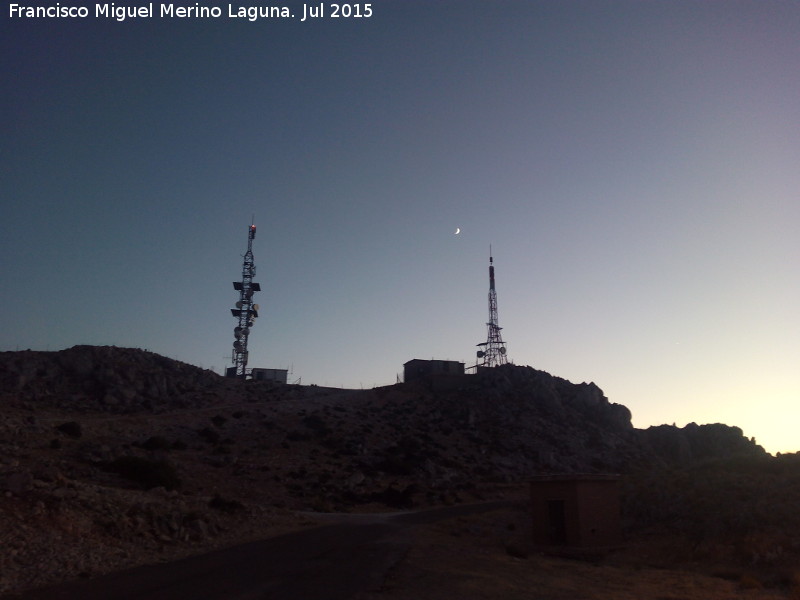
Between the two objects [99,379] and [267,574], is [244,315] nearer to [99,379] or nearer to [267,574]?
[99,379]

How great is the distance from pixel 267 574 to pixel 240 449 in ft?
134

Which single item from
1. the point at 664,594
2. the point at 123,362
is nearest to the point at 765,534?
the point at 664,594

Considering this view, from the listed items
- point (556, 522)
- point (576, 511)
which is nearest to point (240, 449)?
point (556, 522)

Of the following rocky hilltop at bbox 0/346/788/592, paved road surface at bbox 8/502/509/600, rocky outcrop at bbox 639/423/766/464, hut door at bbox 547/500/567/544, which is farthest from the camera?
rocky outcrop at bbox 639/423/766/464

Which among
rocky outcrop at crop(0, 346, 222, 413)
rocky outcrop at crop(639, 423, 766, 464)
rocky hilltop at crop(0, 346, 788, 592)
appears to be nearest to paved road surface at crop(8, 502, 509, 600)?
rocky hilltop at crop(0, 346, 788, 592)

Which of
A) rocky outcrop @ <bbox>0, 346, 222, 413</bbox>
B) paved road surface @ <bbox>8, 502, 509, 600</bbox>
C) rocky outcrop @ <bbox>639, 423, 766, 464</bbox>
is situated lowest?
rocky outcrop @ <bbox>639, 423, 766, 464</bbox>

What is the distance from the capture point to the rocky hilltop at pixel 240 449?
2227 cm

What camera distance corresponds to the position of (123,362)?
78.7 m

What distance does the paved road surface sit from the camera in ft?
51.0

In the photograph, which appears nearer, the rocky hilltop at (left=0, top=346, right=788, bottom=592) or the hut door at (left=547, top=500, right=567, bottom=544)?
the rocky hilltop at (left=0, top=346, right=788, bottom=592)

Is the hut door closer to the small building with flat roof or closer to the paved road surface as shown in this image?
the small building with flat roof

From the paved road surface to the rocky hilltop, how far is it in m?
1.66

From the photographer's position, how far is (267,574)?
1838cm

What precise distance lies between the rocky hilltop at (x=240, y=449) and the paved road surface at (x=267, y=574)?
1662 millimetres
